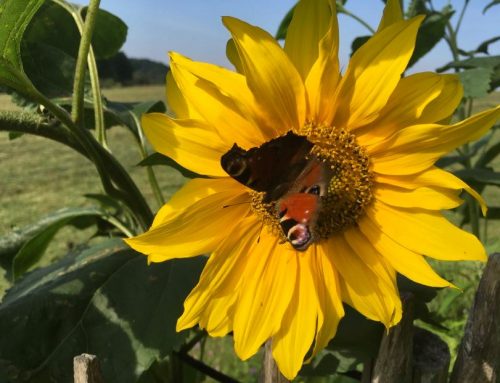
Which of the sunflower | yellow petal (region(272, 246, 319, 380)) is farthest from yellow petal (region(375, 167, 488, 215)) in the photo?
yellow petal (region(272, 246, 319, 380))

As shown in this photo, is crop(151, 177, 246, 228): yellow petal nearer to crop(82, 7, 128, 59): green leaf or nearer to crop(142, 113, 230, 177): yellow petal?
crop(142, 113, 230, 177): yellow petal

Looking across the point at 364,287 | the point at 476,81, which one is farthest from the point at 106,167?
the point at 476,81

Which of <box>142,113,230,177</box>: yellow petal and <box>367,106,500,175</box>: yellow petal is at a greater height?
<box>142,113,230,177</box>: yellow petal

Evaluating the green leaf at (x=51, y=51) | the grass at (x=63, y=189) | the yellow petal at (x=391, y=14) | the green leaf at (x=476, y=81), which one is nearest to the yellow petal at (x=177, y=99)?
the yellow petal at (x=391, y=14)

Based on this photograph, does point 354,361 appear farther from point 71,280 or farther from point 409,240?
point 71,280

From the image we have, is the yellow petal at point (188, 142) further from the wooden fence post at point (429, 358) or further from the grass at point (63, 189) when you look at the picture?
the grass at point (63, 189)
